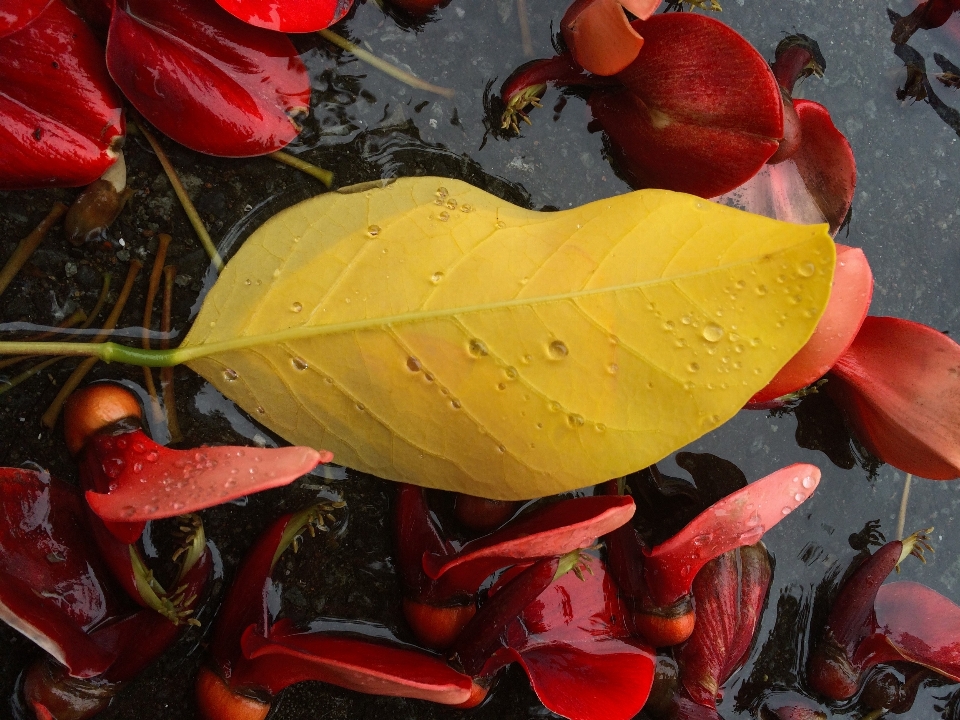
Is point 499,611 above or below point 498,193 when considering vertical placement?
below

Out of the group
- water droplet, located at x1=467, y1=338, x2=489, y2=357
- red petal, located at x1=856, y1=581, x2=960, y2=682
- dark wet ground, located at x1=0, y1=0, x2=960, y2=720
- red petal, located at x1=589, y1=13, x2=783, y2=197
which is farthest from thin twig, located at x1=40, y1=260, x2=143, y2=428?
red petal, located at x1=856, y1=581, x2=960, y2=682

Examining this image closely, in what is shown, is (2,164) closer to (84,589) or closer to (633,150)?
(84,589)

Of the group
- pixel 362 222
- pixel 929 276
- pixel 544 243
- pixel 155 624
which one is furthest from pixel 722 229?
pixel 155 624

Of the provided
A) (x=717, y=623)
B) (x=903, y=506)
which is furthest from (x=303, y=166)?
(x=903, y=506)

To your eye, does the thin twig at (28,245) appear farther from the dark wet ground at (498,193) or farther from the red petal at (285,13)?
the red petal at (285,13)

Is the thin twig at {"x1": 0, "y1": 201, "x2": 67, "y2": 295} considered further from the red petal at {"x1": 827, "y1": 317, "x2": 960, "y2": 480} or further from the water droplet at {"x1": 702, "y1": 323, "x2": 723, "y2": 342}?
the red petal at {"x1": 827, "y1": 317, "x2": 960, "y2": 480}

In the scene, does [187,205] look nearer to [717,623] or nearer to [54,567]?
[54,567]
